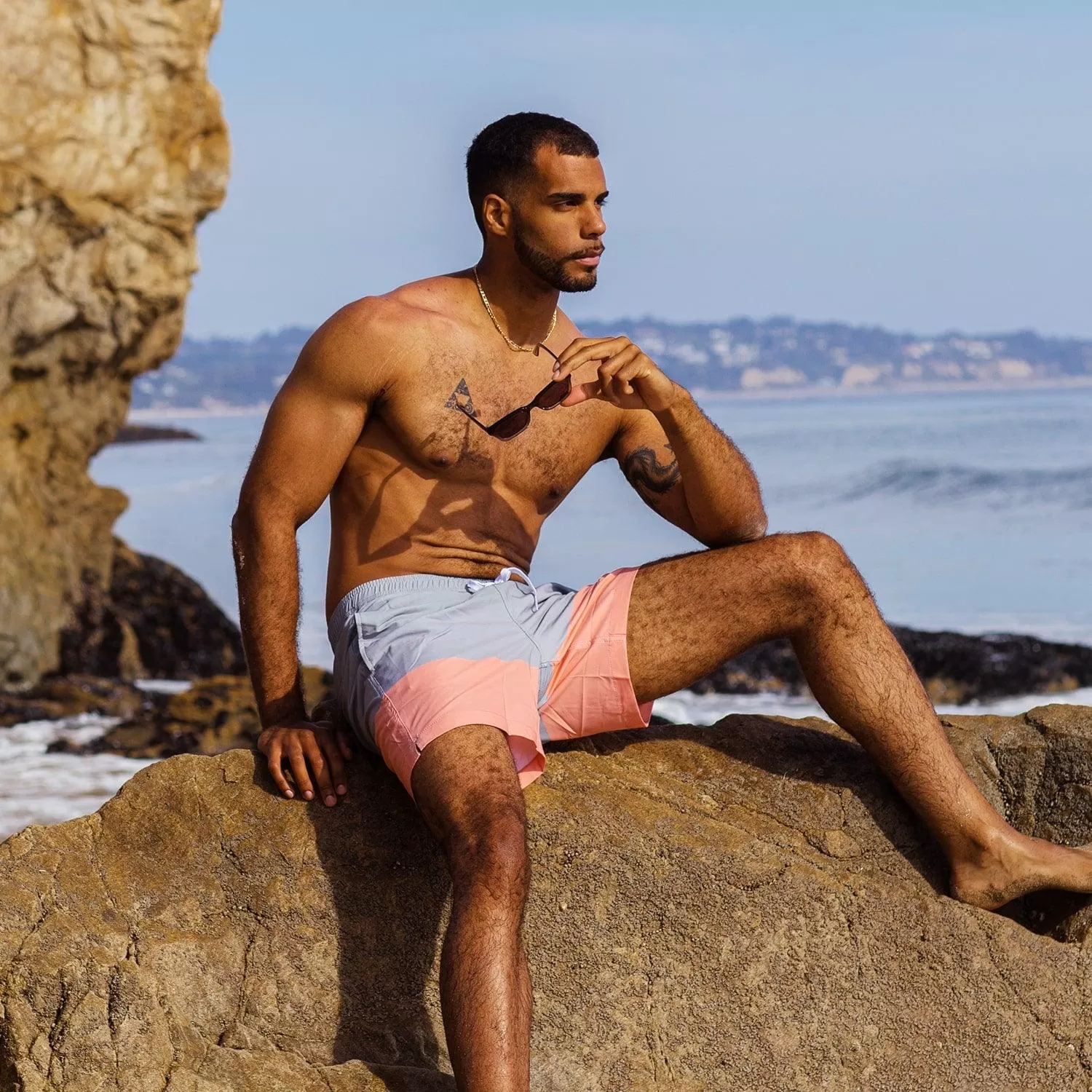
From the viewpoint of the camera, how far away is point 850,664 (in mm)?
3520

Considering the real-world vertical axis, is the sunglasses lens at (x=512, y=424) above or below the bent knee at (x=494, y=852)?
above

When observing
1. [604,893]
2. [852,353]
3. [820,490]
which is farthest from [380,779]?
[852,353]

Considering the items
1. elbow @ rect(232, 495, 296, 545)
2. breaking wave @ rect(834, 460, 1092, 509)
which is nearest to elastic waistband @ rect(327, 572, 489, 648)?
elbow @ rect(232, 495, 296, 545)

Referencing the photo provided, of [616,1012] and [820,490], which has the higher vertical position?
[616,1012]

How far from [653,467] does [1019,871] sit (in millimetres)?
1328

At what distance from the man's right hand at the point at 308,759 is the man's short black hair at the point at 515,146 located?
1315 millimetres

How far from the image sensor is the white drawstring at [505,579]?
367cm

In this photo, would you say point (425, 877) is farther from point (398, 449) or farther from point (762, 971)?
point (398, 449)

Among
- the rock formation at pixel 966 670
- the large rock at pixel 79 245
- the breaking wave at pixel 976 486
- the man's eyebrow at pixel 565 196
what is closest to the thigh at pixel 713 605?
the man's eyebrow at pixel 565 196

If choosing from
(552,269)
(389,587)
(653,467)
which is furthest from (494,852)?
(552,269)

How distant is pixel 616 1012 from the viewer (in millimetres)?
3385

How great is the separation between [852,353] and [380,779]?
313ft

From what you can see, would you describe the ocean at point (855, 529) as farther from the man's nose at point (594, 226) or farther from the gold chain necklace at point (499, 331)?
the man's nose at point (594, 226)

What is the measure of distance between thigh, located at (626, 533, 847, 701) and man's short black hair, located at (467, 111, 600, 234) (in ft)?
3.29
